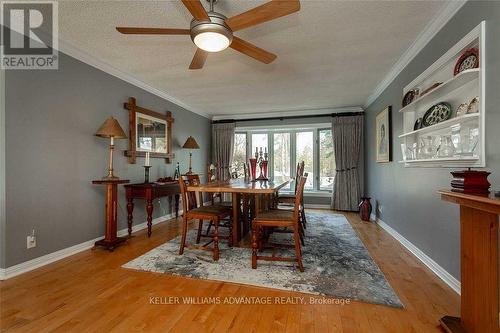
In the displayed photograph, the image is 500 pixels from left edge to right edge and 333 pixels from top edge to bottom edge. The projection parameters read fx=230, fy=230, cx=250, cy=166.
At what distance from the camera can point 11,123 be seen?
2074mm

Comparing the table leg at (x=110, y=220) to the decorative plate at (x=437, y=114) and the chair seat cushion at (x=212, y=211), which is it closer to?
the chair seat cushion at (x=212, y=211)

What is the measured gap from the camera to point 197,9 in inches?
58.2

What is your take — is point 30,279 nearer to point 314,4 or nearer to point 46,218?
point 46,218

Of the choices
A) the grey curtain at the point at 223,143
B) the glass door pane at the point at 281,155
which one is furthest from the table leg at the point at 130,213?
the glass door pane at the point at 281,155

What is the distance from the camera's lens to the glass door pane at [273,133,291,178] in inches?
229

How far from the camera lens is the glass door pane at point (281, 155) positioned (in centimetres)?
580

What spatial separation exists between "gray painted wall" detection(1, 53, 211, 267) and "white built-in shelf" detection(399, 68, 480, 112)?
3631 mm

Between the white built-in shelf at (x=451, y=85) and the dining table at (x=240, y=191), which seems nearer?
the white built-in shelf at (x=451, y=85)

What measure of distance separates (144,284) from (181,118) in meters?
3.47

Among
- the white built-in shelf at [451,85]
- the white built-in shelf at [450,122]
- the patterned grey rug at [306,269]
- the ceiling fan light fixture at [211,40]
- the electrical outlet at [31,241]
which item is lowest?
the patterned grey rug at [306,269]

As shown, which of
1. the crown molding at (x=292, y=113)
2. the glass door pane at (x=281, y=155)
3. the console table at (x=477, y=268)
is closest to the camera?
the console table at (x=477, y=268)

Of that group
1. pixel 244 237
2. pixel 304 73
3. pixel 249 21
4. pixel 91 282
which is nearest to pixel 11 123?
pixel 91 282

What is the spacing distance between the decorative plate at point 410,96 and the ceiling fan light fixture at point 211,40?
214 centimetres

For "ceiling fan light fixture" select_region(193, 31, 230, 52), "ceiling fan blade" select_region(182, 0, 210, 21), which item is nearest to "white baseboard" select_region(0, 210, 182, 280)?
"ceiling fan light fixture" select_region(193, 31, 230, 52)
